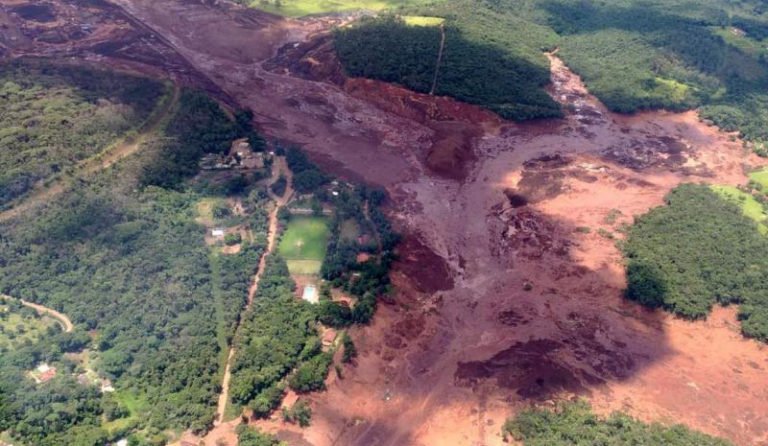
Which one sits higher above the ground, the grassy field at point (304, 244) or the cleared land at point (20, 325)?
the grassy field at point (304, 244)

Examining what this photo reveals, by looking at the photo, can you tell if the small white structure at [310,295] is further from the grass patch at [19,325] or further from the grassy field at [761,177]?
the grassy field at [761,177]

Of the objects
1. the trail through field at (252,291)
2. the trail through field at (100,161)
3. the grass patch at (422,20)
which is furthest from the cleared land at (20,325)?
the grass patch at (422,20)

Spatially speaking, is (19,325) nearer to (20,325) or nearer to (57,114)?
(20,325)

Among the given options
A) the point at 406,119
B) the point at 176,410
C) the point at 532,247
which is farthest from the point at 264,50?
the point at 176,410

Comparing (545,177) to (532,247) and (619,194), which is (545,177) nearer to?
(619,194)

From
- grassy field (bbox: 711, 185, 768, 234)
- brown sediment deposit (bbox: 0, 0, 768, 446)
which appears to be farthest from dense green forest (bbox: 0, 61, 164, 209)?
grassy field (bbox: 711, 185, 768, 234)

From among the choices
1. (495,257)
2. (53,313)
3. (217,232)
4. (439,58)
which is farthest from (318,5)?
(53,313)
